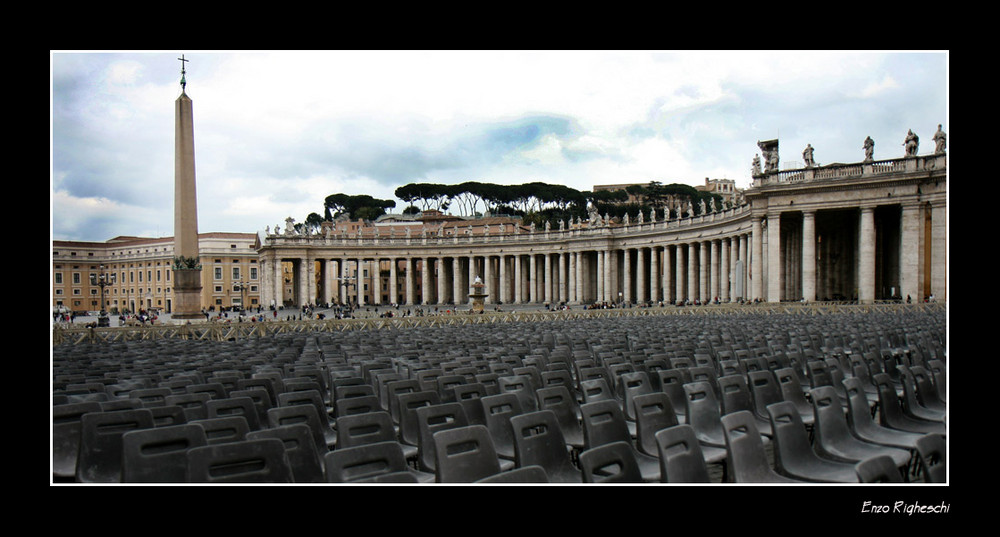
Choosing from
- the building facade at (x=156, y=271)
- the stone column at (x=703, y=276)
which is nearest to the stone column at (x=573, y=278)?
the stone column at (x=703, y=276)

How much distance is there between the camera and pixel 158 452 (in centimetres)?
461

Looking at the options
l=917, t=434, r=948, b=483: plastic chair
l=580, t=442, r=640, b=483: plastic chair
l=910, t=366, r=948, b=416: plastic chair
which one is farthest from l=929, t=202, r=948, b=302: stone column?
l=580, t=442, r=640, b=483: plastic chair

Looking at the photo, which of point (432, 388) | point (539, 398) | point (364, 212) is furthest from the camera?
point (364, 212)

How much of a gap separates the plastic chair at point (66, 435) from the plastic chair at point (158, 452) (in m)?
1.71

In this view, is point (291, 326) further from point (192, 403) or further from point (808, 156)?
point (808, 156)

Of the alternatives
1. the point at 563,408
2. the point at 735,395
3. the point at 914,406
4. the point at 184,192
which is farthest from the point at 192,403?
the point at 184,192

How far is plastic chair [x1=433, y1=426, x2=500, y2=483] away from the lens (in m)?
4.39

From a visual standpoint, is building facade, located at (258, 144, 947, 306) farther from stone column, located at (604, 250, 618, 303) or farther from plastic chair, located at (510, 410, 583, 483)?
plastic chair, located at (510, 410, 583, 483)

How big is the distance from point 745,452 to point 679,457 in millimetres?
779

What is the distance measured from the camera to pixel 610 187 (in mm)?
158625

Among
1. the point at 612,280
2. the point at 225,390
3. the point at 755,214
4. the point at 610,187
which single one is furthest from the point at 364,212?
the point at 225,390
